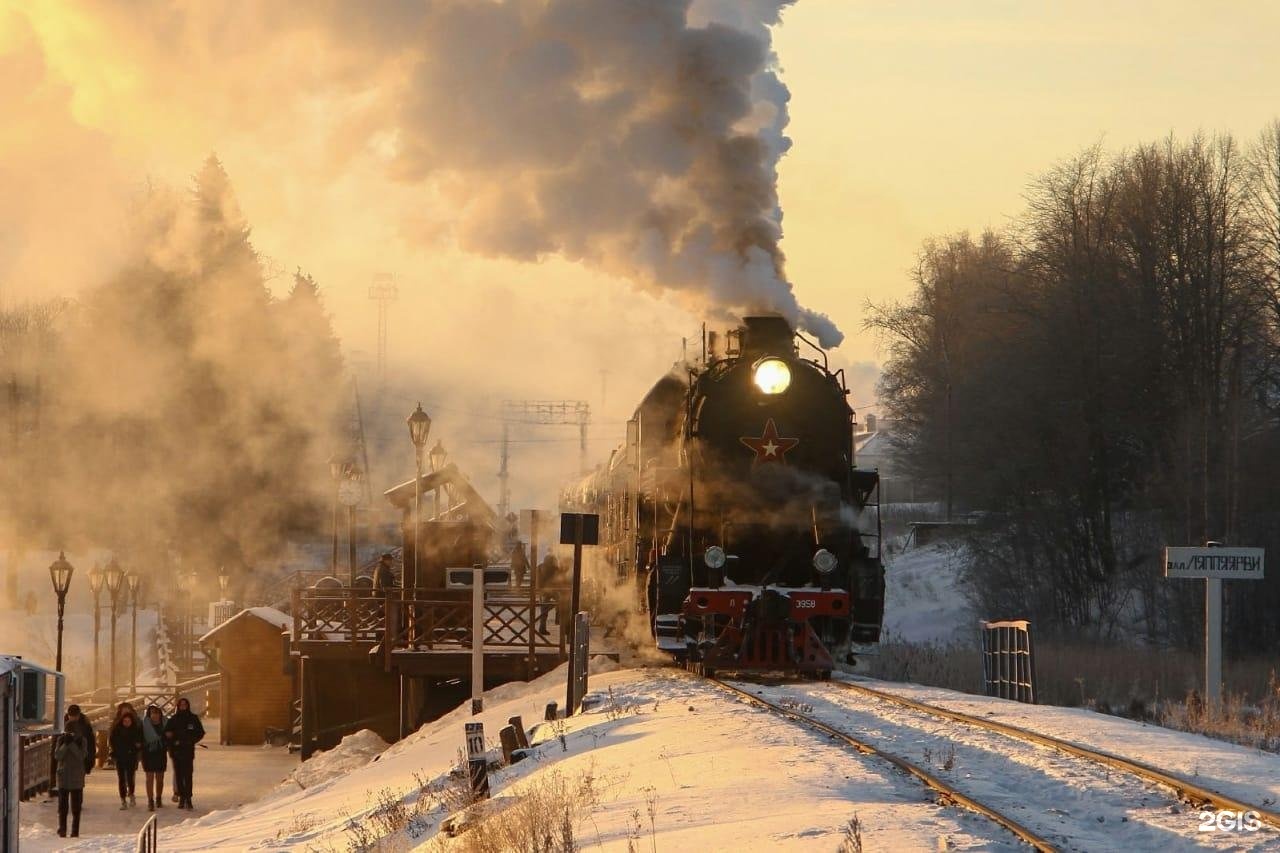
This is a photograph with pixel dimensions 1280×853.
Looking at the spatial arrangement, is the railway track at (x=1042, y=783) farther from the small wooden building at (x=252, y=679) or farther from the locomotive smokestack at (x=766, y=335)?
the small wooden building at (x=252, y=679)

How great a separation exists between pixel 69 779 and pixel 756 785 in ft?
42.7

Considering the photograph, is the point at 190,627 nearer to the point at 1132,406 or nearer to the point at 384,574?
the point at 384,574

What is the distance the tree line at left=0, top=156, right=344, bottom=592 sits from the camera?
55312 mm

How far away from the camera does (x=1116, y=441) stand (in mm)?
44062

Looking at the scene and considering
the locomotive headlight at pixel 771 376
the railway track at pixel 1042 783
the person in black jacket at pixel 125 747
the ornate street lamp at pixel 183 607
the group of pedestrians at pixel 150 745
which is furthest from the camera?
the ornate street lamp at pixel 183 607

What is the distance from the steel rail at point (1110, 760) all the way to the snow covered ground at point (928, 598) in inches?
982

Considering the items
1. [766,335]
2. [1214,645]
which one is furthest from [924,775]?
[766,335]

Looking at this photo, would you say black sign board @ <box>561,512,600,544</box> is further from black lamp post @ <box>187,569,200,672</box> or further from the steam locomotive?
black lamp post @ <box>187,569,200,672</box>

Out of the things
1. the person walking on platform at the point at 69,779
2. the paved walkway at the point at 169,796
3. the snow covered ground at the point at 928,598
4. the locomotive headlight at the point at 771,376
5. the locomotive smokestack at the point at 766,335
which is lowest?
the paved walkway at the point at 169,796

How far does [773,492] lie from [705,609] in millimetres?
1818

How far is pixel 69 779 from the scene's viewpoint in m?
20.6

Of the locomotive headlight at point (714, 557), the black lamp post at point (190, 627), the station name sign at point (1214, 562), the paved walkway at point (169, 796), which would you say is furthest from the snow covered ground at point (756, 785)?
the black lamp post at point (190, 627)

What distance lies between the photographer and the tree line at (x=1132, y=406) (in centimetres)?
3900

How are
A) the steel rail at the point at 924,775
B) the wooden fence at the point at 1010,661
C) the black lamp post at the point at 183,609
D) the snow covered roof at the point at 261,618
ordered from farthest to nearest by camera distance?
the black lamp post at the point at 183,609
the snow covered roof at the point at 261,618
the wooden fence at the point at 1010,661
the steel rail at the point at 924,775
